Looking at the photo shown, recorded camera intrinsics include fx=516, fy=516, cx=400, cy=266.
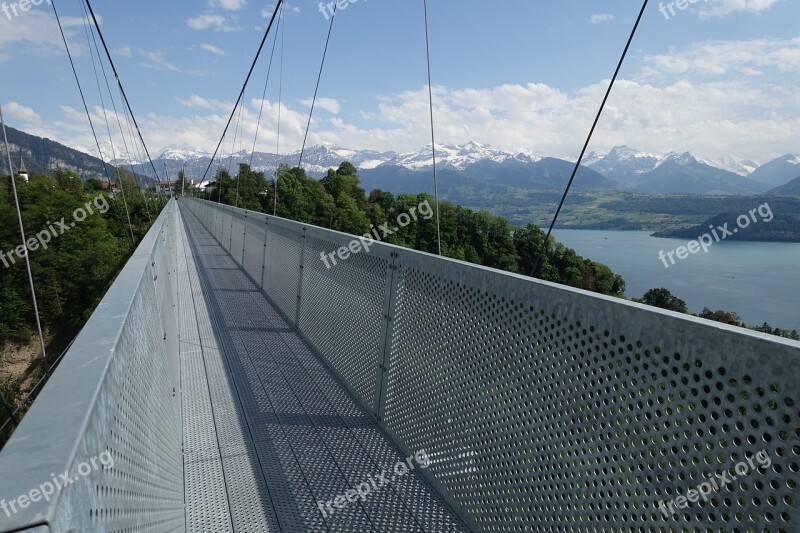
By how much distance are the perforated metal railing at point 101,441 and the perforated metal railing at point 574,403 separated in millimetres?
1439

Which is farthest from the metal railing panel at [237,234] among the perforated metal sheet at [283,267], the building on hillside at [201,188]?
the building on hillside at [201,188]

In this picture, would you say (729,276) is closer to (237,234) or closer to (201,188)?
(237,234)

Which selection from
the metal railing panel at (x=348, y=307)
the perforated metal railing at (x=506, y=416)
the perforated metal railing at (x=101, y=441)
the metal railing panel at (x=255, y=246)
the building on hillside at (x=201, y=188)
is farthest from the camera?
A: the building on hillside at (x=201, y=188)

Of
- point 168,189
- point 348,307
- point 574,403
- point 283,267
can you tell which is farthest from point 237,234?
point 168,189

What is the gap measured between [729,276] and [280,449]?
47549 millimetres

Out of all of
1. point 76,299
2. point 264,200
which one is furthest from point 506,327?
point 264,200

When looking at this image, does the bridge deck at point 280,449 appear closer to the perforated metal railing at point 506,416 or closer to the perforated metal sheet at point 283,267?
the perforated metal railing at point 506,416

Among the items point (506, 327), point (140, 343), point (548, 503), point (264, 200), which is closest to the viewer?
point (140, 343)

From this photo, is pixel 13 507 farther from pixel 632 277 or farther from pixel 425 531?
pixel 632 277

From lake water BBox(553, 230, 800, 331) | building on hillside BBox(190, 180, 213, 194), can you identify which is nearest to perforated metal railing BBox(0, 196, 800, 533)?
lake water BBox(553, 230, 800, 331)

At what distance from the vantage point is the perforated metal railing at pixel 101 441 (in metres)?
0.74

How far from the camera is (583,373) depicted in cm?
192

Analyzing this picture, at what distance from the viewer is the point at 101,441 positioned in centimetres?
107

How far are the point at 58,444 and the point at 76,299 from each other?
222ft
